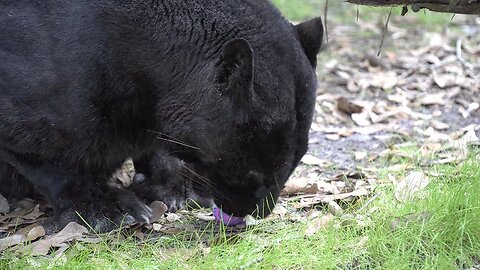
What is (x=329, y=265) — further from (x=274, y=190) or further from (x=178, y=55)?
(x=178, y=55)

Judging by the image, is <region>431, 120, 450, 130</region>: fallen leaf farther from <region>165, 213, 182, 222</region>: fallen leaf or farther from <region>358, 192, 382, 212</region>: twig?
<region>165, 213, 182, 222</region>: fallen leaf

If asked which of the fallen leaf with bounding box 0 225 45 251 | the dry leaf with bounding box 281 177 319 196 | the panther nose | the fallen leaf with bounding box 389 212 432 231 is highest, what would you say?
the panther nose

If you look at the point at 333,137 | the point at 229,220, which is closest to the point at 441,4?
the point at 229,220

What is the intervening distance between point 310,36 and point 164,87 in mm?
782

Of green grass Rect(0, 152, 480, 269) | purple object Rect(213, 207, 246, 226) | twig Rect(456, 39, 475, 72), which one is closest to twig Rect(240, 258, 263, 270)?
green grass Rect(0, 152, 480, 269)

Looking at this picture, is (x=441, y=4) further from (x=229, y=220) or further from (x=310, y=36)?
(x=229, y=220)

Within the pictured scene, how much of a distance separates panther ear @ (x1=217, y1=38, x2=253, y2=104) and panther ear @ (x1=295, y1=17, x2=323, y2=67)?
51 cm

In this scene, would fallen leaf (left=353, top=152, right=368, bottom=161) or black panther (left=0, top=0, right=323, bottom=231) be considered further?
fallen leaf (left=353, top=152, right=368, bottom=161)

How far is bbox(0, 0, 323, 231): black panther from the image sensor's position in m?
3.76

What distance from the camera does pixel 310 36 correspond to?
3988 mm

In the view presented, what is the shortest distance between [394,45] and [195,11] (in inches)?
201

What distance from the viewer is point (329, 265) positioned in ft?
11.1

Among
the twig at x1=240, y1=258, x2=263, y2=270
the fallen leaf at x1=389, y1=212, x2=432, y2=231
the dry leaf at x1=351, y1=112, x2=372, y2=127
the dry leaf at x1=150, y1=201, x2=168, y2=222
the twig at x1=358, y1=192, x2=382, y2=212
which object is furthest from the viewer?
the dry leaf at x1=351, y1=112, x2=372, y2=127

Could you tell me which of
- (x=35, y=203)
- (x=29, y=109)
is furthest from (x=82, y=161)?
(x=35, y=203)
